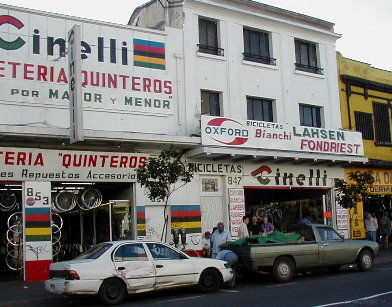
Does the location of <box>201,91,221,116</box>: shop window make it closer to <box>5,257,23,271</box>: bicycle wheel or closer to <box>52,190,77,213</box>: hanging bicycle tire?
<box>52,190,77,213</box>: hanging bicycle tire

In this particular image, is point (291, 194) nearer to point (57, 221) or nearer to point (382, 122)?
point (382, 122)

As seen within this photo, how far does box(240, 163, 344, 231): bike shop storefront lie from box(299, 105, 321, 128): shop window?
1980 millimetres

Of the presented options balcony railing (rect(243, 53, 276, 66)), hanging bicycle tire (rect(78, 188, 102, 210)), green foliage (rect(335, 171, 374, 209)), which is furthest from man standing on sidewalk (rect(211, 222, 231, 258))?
balcony railing (rect(243, 53, 276, 66))

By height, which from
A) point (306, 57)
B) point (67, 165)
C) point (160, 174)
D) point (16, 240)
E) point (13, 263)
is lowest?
point (13, 263)

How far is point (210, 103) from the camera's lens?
20.6 meters

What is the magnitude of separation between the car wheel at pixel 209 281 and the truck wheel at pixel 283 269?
6.15 feet

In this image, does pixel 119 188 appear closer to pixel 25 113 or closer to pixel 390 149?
pixel 25 113

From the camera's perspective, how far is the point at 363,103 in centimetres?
2527

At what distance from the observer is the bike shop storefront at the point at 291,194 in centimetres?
2139

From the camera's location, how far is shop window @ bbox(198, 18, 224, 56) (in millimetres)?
20609

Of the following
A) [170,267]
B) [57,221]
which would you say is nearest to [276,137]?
[57,221]

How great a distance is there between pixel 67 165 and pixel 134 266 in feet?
20.1

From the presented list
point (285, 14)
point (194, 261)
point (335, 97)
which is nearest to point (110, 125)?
point (194, 261)

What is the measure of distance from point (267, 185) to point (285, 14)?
7.38m
